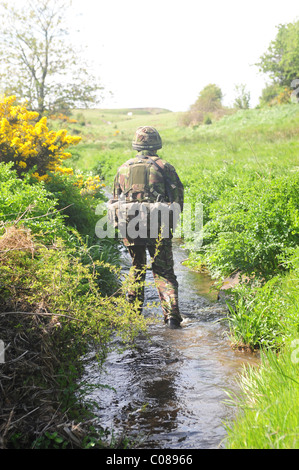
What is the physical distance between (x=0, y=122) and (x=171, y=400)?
658 cm

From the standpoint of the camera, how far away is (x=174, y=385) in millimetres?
4273

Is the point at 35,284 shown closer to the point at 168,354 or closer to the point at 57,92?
the point at 168,354

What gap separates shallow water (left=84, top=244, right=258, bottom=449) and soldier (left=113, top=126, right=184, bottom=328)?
42 cm

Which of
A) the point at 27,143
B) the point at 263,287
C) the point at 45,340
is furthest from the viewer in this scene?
the point at 27,143

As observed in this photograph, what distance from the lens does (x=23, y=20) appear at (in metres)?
37.1

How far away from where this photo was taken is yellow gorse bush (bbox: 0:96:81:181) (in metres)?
8.45

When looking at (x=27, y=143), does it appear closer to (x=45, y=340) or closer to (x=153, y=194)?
(x=153, y=194)

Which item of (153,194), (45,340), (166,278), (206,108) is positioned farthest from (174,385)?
(206,108)

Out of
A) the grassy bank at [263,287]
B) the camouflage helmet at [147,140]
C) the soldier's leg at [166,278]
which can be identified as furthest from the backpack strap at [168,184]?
the grassy bank at [263,287]

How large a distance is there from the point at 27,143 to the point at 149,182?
3577 millimetres

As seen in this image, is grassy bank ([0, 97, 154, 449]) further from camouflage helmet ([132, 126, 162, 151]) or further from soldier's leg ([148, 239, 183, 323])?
camouflage helmet ([132, 126, 162, 151])

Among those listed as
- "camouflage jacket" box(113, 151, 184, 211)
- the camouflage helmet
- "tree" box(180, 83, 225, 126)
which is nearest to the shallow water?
"camouflage jacket" box(113, 151, 184, 211)

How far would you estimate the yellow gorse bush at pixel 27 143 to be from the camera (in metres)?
8.45
